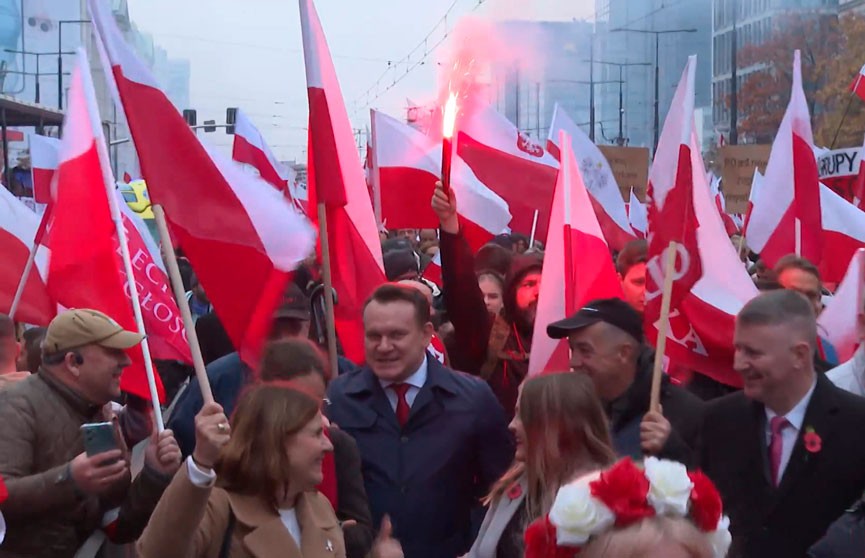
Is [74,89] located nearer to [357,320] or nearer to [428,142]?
[357,320]

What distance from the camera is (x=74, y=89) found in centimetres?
688

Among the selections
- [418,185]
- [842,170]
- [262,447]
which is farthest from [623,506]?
[842,170]

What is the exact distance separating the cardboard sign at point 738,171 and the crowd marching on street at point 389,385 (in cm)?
597

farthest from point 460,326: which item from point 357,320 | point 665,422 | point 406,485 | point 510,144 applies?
point 510,144

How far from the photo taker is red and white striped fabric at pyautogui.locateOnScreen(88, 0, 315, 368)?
4.82m

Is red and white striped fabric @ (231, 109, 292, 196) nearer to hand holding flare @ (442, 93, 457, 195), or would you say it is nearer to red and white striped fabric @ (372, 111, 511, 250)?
red and white striped fabric @ (372, 111, 511, 250)

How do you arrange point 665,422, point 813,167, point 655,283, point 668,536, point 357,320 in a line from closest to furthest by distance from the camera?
point 668,536 → point 665,422 → point 655,283 → point 357,320 → point 813,167

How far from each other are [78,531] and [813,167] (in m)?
6.25

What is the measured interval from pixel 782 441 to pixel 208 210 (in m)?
2.10

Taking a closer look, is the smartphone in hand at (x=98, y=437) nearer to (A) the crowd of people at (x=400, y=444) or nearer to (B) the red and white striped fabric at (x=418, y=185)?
(A) the crowd of people at (x=400, y=444)

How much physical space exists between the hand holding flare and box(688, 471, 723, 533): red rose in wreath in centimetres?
338

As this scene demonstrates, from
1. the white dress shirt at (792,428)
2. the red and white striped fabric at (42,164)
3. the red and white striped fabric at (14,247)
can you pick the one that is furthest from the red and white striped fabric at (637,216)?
the white dress shirt at (792,428)

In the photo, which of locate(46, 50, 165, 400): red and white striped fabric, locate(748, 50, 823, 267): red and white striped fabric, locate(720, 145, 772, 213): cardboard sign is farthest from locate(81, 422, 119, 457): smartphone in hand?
locate(720, 145, 772, 213): cardboard sign

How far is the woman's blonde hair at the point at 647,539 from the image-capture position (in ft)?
7.73
